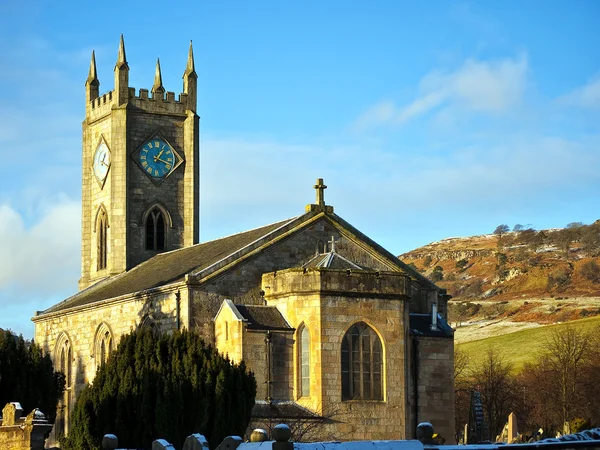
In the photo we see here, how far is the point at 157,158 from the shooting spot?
61.4 meters

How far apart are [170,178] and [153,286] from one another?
1337 centimetres

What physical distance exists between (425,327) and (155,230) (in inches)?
696

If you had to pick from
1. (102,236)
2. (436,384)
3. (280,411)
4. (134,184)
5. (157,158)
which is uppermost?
(157,158)

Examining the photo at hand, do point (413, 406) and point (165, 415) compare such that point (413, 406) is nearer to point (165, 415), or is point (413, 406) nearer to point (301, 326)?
point (301, 326)

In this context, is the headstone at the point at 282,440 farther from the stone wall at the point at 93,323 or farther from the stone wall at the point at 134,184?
the stone wall at the point at 134,184

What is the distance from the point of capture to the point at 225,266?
149 ft

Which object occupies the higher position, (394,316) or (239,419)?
(394,316)

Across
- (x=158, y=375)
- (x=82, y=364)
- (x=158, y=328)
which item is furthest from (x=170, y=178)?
(x=158, y=375)

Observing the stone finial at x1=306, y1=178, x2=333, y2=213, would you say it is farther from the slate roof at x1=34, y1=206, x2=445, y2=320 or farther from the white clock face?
the white clock face

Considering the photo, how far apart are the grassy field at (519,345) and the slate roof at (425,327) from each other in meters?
53.4

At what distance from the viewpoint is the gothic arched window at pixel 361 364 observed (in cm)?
4306

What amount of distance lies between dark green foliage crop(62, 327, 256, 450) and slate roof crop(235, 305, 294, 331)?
3088mm

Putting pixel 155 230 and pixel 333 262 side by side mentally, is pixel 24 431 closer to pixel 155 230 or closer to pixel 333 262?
pixel 333 262

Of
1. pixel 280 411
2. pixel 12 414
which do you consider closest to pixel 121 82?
pixel 280 411
